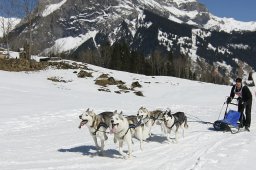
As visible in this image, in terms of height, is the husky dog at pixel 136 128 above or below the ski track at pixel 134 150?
above

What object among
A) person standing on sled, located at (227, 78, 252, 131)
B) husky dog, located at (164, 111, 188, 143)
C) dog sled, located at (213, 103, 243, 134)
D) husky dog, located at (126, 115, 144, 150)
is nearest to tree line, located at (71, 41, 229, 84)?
person standing on sled, located at (227, 78, 252, 131)

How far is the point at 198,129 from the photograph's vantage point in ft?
56.4

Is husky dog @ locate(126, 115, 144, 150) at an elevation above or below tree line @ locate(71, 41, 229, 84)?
below

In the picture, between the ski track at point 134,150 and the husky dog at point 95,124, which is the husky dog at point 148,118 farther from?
the husky dog at point 95,124

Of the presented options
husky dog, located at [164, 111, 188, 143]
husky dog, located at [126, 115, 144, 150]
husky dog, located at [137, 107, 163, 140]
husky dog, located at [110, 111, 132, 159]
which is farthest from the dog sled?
husky dog, located at [110, 111, 132, 159]

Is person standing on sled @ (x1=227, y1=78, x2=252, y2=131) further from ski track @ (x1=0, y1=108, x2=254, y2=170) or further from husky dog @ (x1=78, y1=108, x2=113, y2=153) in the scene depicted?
husky dog @ (x1=78, y1=108, x2=113, y2=153)

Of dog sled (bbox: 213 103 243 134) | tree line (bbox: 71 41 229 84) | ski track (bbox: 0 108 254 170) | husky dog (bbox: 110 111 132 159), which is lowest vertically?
ski track (bbox: 0 108 254 170)

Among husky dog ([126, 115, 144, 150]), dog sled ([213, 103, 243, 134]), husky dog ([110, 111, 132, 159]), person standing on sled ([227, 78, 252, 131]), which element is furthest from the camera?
person standing on sled ([227, 78, 252, 131])

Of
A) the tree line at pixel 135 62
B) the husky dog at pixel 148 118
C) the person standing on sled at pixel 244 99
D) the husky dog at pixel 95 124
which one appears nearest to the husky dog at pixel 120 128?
the husky dog at pixel 95 124

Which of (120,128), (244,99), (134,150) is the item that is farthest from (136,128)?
(244,99)

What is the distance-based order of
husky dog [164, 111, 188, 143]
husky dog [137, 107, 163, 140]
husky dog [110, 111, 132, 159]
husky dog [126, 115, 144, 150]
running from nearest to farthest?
husky dog [110, 111, 132, 159] → husky dog [126, 115, 144, 150] → husky dog [137, 107, 163, 140] → husky dog [164, 111, 188, 143]

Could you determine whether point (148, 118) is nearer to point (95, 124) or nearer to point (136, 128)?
point (136, 128)

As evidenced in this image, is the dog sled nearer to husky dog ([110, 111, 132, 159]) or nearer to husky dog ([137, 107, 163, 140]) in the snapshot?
husky dog ([137, 107, 163, 140])

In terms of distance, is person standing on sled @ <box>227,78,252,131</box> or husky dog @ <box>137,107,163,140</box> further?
person standing on sled @ <box>227,78,252,131</box>
